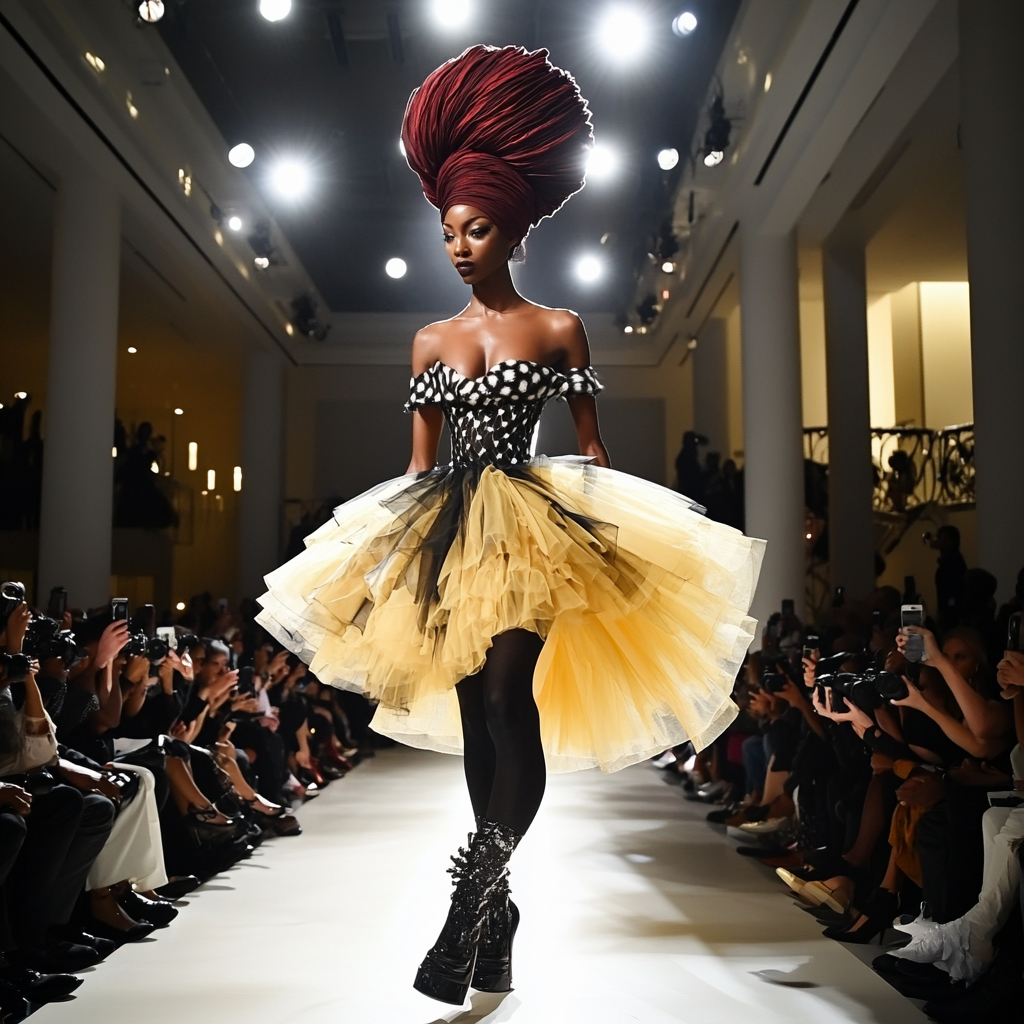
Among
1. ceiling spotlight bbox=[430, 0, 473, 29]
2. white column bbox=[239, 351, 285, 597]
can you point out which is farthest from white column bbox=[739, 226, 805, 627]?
white column bbox=[239, 351, 285, 597]

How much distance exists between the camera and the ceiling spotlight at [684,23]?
6633mm

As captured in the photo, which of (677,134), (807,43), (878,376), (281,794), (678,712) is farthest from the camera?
(878,376)

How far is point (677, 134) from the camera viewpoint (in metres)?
8.52

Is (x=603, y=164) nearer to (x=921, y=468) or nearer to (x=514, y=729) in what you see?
(x=921, y=468)

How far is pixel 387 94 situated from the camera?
7.99 metres

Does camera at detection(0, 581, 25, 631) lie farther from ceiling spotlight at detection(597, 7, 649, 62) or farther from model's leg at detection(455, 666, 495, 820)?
ceiling spotlight at detection(597, 7, 649, 62)

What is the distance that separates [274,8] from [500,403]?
515 cm

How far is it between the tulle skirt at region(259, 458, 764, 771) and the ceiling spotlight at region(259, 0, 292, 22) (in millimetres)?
5119

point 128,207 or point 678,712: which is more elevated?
point 128,207

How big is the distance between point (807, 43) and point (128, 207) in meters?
4.45

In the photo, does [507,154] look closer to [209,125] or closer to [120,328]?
[209,125]

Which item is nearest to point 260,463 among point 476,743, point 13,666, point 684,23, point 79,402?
point 79,402

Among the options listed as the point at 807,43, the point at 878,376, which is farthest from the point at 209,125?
the point at 878,376

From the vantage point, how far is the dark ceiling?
700 centimetres
